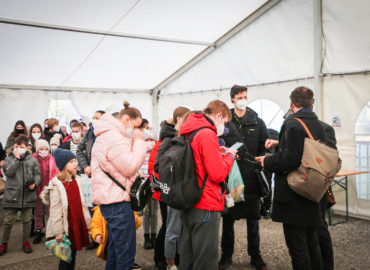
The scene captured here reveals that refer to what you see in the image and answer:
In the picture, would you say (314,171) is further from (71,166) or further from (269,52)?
(269,52)

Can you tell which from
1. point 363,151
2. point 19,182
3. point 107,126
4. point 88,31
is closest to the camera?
point 107,126

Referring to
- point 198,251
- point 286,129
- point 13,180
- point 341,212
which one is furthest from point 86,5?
point 341,212

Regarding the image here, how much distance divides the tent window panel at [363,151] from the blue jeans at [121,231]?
4.49 metres

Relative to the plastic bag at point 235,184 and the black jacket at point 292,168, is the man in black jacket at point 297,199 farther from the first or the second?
the plastic bag at point 235,184

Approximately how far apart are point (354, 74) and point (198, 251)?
177 inches

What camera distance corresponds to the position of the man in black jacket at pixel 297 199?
264cm

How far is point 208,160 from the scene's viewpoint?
2.36 meters

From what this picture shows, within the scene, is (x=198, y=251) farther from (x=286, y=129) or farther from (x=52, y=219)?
(x=52, y=219)

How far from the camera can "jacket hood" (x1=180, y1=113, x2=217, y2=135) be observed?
2.46 meters

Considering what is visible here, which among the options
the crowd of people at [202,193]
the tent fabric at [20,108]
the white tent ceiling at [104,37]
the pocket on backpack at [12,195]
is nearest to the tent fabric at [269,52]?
the white tent ceiling at [104,37]

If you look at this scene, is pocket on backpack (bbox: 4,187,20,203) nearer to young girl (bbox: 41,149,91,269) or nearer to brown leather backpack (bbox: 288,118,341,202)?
young girl (bbox: 41,149,91,269)

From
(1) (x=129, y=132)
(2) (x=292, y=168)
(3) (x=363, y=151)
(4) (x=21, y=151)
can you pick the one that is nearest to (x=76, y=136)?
(4) (x=21, y=151)

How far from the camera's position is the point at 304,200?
271 cm

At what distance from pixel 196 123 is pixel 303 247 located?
1.30 meters
